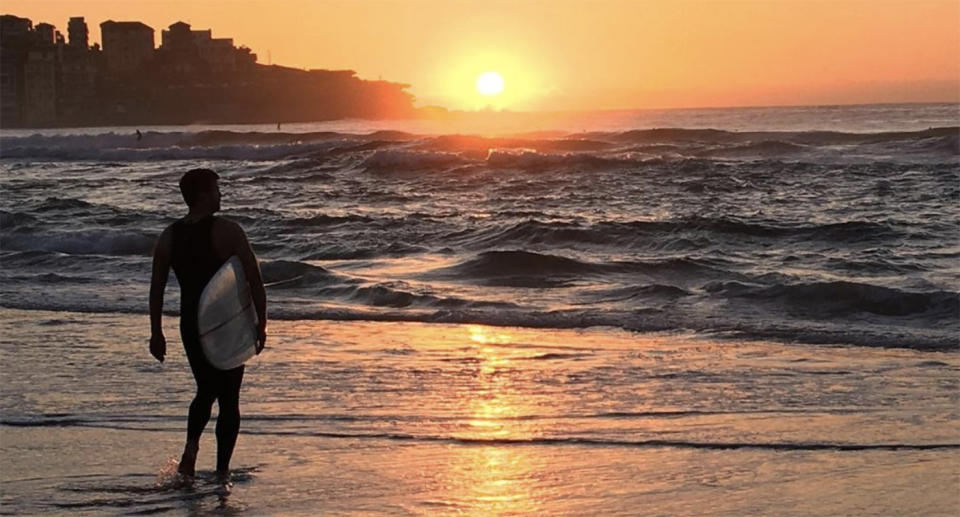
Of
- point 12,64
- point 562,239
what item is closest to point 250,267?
point 562,239

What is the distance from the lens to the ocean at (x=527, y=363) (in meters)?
6.02

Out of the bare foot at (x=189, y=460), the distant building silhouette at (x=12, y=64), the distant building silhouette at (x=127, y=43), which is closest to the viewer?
the bare foot at (x=189, y=460)

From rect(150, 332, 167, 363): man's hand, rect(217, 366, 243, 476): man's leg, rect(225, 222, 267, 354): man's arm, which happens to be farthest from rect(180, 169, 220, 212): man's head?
rect(217, 366, 243, 476): man's leg

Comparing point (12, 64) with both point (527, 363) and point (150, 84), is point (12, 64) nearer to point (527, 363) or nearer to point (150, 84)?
point (150, 84)

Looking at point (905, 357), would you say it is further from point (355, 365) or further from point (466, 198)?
point (466, 198)

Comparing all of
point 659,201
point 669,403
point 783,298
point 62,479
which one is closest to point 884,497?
point 669,403

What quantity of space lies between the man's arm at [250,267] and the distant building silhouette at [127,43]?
18610 centimetres

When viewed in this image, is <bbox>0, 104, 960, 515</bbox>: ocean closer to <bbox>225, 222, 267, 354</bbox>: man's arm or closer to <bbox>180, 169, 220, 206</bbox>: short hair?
<bbox>225, 222, 267, 354</bbox>: man's arm

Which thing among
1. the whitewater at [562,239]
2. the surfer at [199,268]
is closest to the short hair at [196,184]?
the surfer at [199,268]

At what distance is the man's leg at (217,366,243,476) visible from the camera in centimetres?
612

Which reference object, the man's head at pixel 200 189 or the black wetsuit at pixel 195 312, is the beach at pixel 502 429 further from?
the man's head at pixel 200 189

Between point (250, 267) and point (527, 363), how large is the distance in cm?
341

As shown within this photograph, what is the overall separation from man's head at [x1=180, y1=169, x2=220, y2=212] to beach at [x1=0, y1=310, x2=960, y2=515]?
4.04 ft

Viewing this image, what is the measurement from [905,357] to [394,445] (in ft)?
13.5
